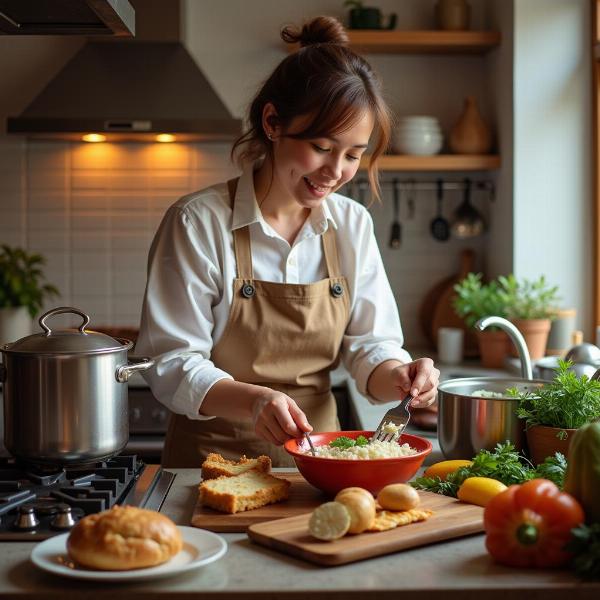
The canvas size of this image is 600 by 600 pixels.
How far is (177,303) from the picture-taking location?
2.00m

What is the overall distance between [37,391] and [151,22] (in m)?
2.59

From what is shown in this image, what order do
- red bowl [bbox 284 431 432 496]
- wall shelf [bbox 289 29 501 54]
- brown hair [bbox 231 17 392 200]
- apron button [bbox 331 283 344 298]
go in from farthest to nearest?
1. wall shelf [bbox 289 29 501 54]
2. apron button [bbox 331 283 344 298]
3. brown hair [bbox 231 17 392 200]
4. red bowl [bbox 284 431 432 496]

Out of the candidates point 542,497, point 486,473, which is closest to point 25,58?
point 486,473

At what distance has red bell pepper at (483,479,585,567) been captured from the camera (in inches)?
49.0

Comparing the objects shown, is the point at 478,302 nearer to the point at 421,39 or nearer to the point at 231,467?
the point at 421,39

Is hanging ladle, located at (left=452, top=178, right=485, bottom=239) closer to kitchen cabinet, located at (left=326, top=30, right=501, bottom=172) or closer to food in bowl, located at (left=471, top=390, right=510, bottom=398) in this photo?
kitchen cabinet, located at (left=326, top=30, right=501, bottom=172)

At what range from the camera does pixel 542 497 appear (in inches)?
49.5

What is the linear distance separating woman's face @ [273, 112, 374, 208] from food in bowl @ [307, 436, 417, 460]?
1.75 ft

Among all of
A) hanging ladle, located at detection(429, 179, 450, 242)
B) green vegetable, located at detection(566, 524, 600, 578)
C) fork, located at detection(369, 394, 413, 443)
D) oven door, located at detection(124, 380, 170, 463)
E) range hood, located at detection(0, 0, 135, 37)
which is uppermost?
range hood, located at detection(0, 0, 135, 37)

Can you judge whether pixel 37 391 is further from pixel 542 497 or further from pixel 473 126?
pixel 473 126

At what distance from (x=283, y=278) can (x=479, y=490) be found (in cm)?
80

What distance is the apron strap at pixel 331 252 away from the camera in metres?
2.19

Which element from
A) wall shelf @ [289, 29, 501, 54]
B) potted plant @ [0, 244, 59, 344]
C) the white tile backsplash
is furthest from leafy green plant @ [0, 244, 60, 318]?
wall shelf @ [289, 29, 501, 54]

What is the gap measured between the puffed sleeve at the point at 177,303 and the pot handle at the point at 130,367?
169 millimetres
